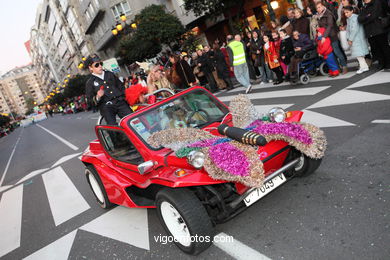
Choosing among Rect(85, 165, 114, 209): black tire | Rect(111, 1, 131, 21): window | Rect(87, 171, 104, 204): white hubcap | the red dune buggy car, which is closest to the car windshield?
the red dune buggy car

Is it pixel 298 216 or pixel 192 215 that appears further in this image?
pixel 298 216

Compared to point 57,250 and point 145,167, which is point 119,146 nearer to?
point 145,167

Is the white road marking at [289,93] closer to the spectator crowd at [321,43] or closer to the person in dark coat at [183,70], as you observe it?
the spectator crowd at [321,43]

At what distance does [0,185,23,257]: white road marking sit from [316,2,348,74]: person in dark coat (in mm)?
8292

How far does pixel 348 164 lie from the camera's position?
3785 mm

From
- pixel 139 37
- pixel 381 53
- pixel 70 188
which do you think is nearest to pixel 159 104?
pixel 70 188

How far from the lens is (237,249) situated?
2.85 meters

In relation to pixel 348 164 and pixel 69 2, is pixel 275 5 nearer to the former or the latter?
pixel 348 164

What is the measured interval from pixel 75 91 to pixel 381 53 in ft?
215

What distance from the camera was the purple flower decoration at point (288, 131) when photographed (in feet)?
9.75

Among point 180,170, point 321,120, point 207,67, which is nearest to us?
point 180,170

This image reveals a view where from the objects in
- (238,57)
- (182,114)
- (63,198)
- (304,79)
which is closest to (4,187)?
(63,198)

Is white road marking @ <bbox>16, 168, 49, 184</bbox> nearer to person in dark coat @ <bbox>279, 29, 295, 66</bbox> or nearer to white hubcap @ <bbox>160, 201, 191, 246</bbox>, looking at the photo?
white hubcap @ <bbox>160, 201, 191, 246</bbox>

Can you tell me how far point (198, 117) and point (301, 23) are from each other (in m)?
6.88
